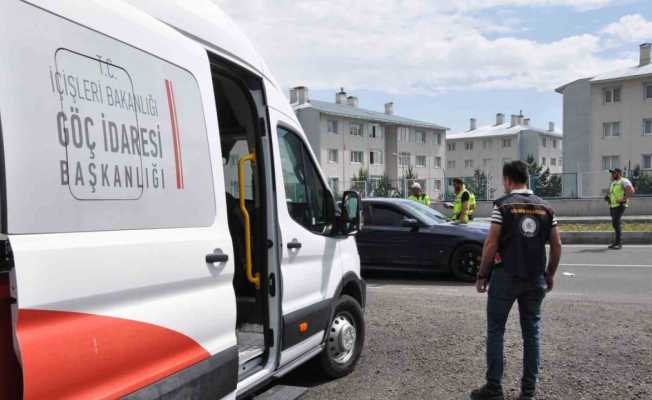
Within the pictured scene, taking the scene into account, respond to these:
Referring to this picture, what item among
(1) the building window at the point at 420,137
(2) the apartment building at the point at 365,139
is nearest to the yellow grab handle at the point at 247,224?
(2) the apartment building at the point at 365,139

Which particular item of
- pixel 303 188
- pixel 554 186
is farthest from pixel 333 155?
pixel 303 188

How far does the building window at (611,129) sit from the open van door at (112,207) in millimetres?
48339

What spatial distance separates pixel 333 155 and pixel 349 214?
170 ft

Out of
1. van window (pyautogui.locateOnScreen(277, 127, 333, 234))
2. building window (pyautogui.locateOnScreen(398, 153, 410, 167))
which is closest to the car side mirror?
van window (pyautogui.locateOnScreen(277, 127, 333, 234))

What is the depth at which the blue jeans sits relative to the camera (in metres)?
4.10

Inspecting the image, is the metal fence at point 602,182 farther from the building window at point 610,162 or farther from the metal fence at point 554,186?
the building window at point 610,162

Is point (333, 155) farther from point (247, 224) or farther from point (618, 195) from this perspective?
point (247, 224)

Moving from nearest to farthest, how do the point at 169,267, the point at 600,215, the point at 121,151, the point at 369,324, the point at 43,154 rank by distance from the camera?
the point at 43,154
the point at 121,151
the point at 169,267
the point at 369,324
the point at 600,215

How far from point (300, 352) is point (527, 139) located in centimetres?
7780

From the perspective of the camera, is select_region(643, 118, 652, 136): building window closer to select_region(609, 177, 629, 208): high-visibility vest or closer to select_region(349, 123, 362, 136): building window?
select_region(349, 123, 362, 136): building window

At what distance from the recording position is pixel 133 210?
99.0 inches

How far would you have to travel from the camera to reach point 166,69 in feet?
9.34

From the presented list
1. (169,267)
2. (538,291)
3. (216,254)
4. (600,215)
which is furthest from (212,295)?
(600,215)

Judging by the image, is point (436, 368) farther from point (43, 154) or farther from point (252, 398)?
point (43, 154)
